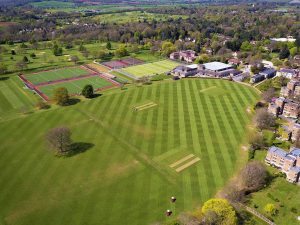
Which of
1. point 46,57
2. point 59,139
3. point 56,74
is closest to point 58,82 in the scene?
point 56,74

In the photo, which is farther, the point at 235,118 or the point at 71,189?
the point at 235,118

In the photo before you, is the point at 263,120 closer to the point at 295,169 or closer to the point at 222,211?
the point at 295,169

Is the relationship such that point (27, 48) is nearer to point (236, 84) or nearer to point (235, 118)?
point (236, 84)

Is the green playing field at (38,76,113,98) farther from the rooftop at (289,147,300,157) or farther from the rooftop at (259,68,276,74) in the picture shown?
the rooftop at (289,147,300,157)

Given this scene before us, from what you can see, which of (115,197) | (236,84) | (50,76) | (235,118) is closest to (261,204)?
(115,197)

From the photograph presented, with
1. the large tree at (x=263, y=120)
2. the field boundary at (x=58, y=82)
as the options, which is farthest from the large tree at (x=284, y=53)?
the field boundary at (x=58, y=82)
